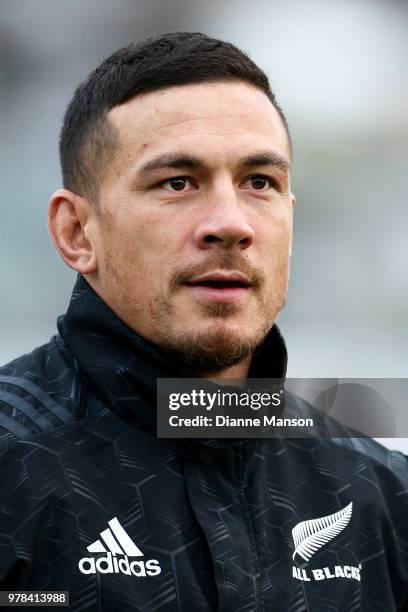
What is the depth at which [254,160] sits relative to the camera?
1.50m

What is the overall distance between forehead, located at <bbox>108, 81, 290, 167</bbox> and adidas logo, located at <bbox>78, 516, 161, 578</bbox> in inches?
21.8

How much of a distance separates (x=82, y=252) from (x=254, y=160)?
309 millimetres

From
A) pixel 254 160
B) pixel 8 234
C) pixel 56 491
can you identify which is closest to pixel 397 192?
pixel 8 234

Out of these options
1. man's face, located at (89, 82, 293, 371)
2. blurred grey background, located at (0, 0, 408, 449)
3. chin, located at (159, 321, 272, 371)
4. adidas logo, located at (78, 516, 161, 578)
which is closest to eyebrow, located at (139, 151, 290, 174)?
man's face, located at (89, 82, 293, 371)

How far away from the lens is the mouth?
1.42 m

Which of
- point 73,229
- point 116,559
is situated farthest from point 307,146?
point 116,559

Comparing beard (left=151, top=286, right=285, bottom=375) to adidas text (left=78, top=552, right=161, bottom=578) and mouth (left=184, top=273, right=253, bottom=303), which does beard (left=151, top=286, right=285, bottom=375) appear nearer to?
mouth (left=184, top=273, right=253, bottom=303)

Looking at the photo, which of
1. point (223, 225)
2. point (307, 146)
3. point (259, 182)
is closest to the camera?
point (223, 225)

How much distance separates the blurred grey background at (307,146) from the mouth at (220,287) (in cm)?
245

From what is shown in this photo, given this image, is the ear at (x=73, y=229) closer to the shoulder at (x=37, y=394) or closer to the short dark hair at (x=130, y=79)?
the short dark hair at (x=130, y=79)

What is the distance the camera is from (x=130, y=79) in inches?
60.4

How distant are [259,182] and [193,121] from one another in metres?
0.14

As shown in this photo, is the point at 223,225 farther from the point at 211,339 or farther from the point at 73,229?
the point at 73,229

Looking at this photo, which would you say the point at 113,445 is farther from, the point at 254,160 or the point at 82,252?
the point at 254,160
